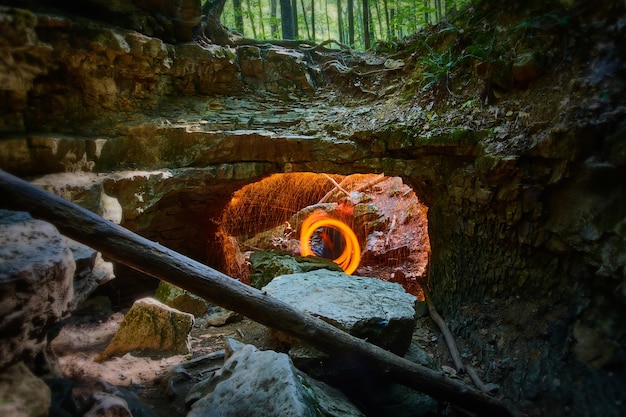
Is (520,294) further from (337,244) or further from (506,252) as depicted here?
(337,244)

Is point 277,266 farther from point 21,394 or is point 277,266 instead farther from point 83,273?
point 21,394

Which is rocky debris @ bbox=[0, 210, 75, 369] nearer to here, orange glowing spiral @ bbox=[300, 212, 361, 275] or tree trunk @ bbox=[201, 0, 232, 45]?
tree trunk @ bbox=[201, 0, 232, 45]

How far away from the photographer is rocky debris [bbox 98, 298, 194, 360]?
4.12 m

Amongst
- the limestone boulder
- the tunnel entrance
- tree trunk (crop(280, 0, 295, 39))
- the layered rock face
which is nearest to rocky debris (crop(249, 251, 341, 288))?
the tunnel entrance

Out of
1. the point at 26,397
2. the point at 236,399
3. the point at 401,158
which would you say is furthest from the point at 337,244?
the point at 26,397

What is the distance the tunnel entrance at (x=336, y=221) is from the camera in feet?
32.3

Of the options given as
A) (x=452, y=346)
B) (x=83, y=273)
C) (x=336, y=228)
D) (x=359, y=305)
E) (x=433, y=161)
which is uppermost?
(x=433, y=161)

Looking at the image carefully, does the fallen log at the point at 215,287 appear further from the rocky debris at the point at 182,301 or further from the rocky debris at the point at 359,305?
the rocky debris at the point at 182,301

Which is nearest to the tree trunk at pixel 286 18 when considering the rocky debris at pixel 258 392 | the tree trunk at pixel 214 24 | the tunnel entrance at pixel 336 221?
the tree trunk at pixel 214 24

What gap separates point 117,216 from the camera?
17.7 ft

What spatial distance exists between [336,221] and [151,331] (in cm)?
724

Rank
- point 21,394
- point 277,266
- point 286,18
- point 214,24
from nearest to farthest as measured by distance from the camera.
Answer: point 21,394 → point 277,266 → point 214,24 → point 286,18

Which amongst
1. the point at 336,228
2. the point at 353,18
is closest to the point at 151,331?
the point at 336,228

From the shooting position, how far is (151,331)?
4.23 m
